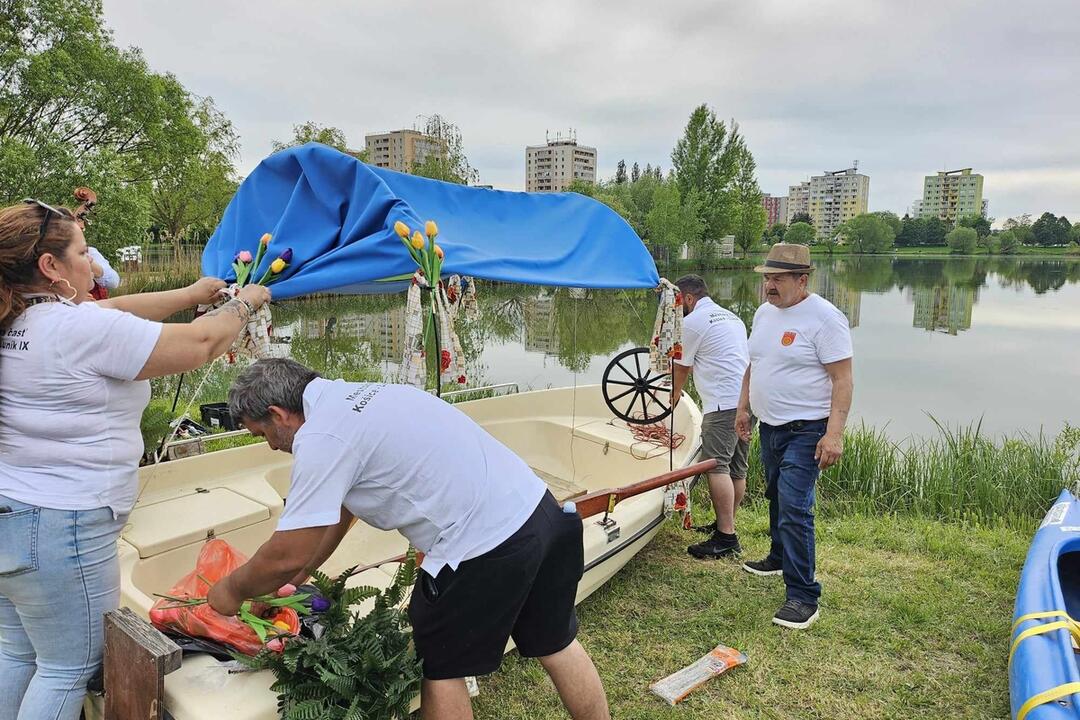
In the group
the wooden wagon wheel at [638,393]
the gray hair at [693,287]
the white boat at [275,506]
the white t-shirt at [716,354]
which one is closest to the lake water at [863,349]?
the wooden wagon wheel at [638,393]

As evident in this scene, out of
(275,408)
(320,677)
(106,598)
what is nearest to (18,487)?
(106,598)

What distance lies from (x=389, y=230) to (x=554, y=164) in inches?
4013

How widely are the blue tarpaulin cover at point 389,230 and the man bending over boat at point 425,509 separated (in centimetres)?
97

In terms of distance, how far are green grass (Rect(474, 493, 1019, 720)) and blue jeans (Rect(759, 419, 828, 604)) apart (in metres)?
0.23

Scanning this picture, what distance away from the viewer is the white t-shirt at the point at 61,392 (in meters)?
1.56

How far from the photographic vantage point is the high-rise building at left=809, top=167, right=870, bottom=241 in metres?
129

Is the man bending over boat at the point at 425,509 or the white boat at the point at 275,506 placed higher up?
the man bending over boat at the point at 425,509

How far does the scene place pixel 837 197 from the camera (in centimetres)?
13112

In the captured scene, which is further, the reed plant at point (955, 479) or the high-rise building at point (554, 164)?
the high-rise building at point (554, 164)

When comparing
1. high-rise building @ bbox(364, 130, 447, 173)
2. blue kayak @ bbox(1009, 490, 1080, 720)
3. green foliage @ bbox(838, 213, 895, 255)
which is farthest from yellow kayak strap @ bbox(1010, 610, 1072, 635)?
green foliage @ bbox(838, 213, 895, 255)

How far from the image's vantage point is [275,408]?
66.1 inches

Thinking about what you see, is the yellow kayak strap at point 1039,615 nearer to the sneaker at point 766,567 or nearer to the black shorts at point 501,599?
the sneaker at point 766,567

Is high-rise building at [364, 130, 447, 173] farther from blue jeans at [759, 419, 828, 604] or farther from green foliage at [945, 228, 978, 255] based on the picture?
green foliage at [945, 228, 978, 255]

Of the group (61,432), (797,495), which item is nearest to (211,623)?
(61,432)
